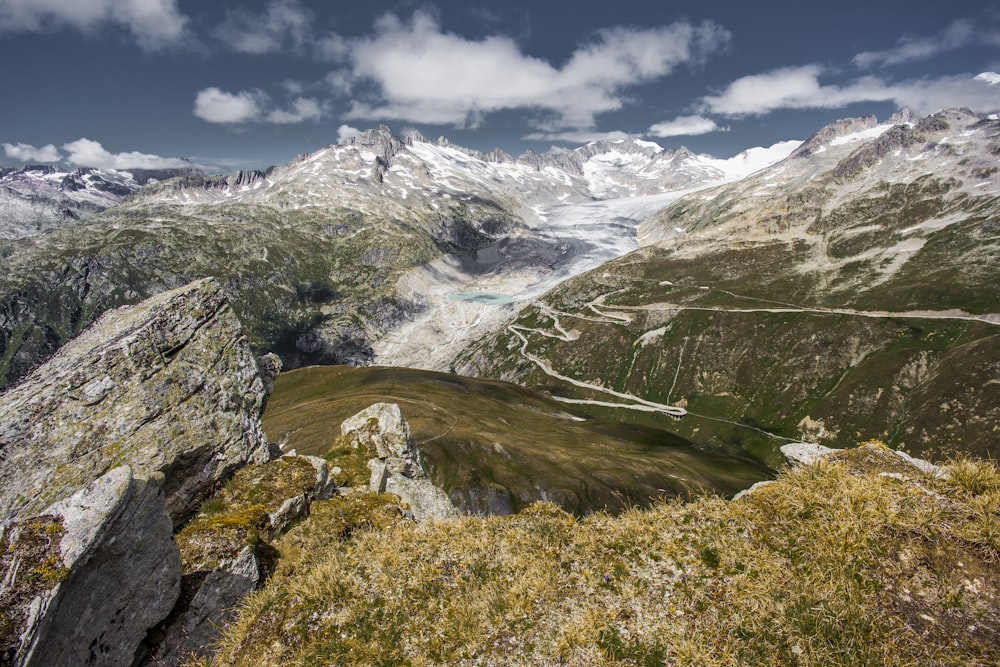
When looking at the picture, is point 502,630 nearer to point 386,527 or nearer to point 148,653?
point 386,527

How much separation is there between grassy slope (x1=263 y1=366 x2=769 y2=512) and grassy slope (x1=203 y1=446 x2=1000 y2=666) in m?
46.0

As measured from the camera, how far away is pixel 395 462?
84.3 ft

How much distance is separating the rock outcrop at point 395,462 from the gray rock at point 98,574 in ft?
31.7

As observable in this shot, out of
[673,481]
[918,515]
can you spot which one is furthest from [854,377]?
[918,515]

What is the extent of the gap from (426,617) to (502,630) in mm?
1675

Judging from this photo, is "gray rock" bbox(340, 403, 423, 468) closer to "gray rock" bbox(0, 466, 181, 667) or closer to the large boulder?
the large boulder

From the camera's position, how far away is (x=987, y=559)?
670cm

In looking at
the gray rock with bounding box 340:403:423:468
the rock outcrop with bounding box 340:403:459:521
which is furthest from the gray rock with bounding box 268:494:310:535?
the gray rock with bounding box 340:403:423:468

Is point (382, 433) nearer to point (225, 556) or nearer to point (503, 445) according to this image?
point (225, 556)

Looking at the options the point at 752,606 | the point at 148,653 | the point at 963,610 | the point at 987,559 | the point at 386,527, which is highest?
the point at 987,559

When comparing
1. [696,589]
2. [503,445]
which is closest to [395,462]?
[696,589]

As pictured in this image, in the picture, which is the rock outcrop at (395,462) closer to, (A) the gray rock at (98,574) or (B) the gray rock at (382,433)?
(B) the gray rock at (382,433)

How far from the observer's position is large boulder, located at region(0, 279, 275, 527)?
15484mm

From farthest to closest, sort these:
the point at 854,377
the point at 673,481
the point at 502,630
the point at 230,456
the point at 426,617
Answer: the point at 854,377 → the point at 673,481 → the point at 230,456 → the point at 426,617 → the point at 502,630
